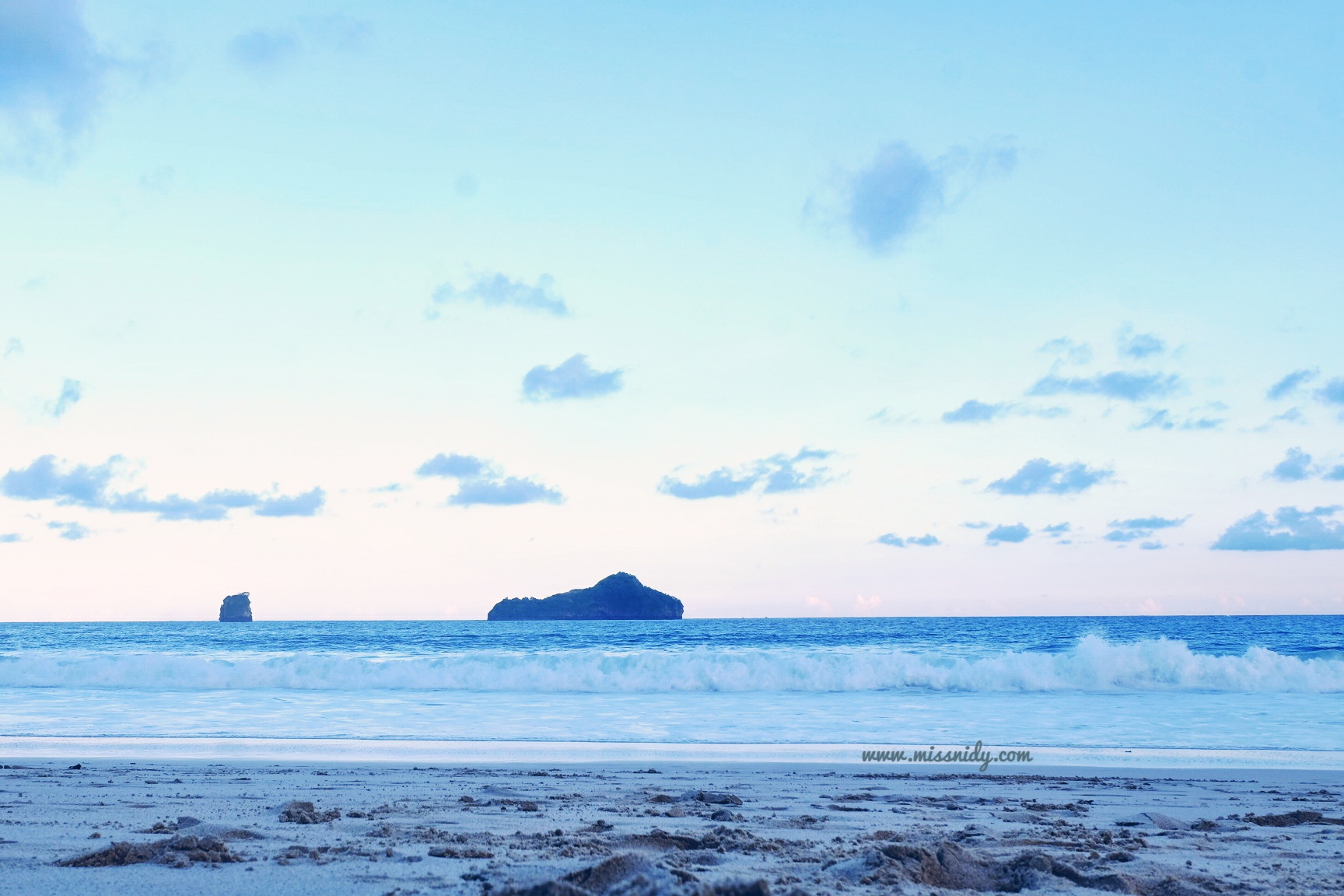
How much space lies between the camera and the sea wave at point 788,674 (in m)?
17.8

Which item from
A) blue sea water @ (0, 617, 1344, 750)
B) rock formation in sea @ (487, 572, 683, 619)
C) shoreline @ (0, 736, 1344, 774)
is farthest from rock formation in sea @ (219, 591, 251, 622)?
shoreline @ (0, 736, 1344, 774)

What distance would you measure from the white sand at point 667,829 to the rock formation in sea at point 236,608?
104 meters

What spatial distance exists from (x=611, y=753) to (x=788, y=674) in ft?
29.5

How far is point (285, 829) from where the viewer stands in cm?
532

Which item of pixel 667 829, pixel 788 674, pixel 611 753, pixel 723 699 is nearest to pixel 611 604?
pixel 788 674

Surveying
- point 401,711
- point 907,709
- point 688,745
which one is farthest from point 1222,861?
point 401,711

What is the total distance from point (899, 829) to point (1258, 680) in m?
15.7

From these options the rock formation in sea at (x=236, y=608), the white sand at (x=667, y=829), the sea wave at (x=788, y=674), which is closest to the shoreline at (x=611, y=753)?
the white sand at (x=667, y=829)

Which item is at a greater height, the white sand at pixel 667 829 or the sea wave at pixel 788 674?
the white sand at pixel 667 829

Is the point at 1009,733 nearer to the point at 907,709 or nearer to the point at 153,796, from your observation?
the point at 907,709

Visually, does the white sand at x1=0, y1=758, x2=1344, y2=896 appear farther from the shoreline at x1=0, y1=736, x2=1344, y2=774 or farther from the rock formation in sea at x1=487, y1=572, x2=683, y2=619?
the rock formation in sea at x1=487, y1=572, x2=683, y2=619

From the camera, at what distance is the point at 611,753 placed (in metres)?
9.65

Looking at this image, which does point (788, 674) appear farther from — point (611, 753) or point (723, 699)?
point (611, 753)

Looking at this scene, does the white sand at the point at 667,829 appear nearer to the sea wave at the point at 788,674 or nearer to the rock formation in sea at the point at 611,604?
the sea wave at the point at 788,674
